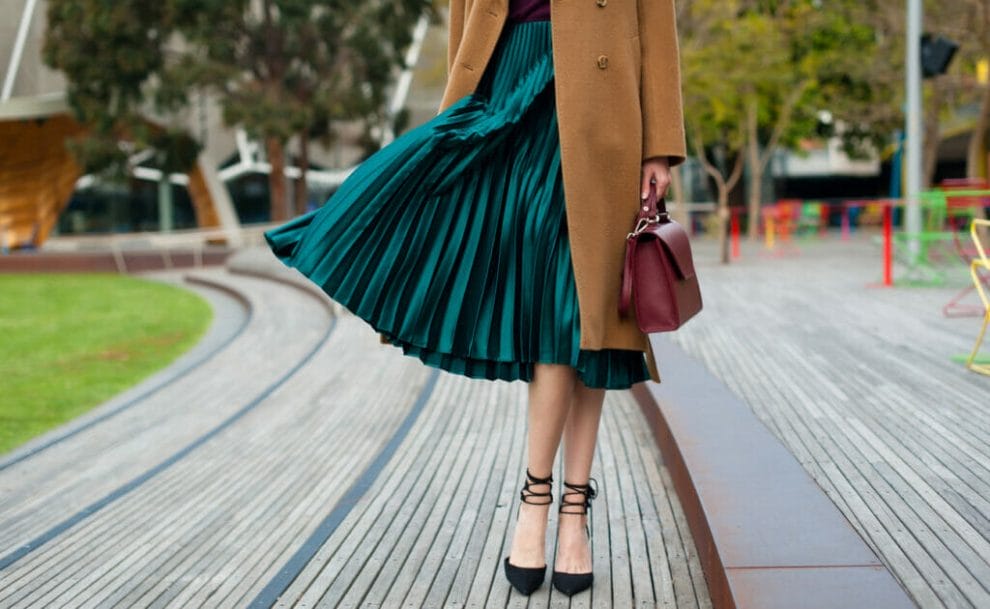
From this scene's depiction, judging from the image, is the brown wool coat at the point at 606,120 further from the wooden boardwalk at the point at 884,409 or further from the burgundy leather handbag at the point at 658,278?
the wooden boardwalk at the point at 884,409

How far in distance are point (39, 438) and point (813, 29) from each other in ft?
A: 65.9

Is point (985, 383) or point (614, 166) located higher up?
point (614, 166)

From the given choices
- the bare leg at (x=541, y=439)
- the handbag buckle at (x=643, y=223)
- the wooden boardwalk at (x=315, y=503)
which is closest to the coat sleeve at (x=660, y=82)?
the handbag buckle at (x=643, y=223)

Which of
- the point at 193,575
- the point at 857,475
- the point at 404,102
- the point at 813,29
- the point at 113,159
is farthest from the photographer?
the point at 404,102

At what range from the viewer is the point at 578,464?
297 cm

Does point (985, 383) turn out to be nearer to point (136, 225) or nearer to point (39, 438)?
point (39, 438)

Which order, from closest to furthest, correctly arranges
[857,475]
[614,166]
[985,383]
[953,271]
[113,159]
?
[614,166] < [857,475] < [985,383] < [953,271] < [113,159]

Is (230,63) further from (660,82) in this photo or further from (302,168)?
(660,82)

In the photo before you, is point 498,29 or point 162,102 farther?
point 162,102

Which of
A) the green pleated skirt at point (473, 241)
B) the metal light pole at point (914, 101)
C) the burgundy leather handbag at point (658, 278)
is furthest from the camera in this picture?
the metal light pole at point (914, 101)

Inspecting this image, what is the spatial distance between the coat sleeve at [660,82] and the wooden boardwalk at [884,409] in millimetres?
1167

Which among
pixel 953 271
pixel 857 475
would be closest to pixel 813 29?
pixel 953 271

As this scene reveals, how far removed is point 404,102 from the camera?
42375 mm

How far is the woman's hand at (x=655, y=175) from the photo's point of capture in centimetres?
284
